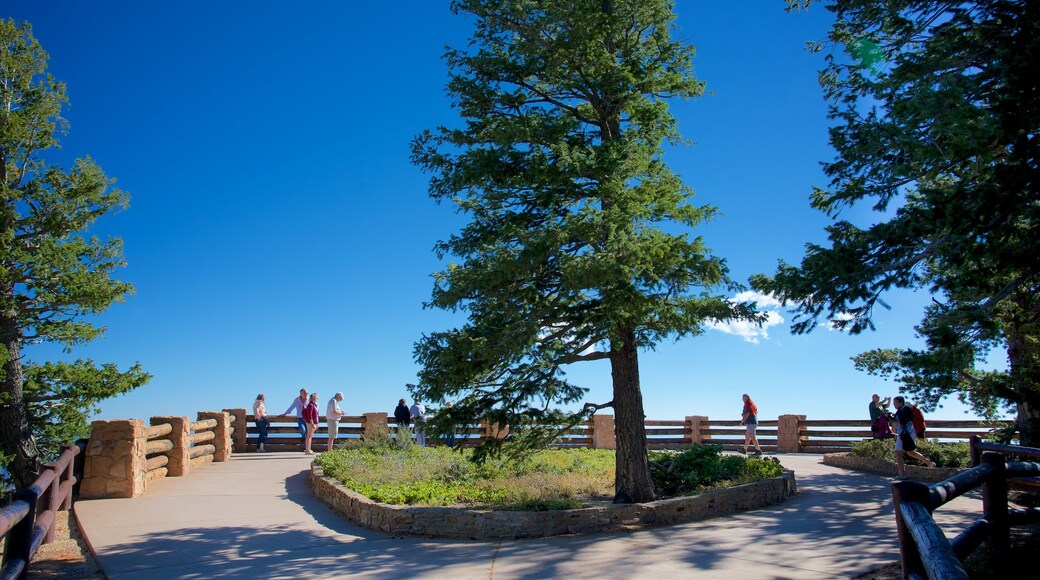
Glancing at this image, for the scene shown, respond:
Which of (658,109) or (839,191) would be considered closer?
(839,191)

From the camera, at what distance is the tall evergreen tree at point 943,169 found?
7.60 m

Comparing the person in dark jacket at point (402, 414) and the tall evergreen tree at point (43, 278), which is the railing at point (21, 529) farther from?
the person in dark jacket at point (402, 414)

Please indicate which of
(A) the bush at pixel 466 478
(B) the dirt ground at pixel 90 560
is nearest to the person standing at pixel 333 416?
(A) the bush at pixel 466 478

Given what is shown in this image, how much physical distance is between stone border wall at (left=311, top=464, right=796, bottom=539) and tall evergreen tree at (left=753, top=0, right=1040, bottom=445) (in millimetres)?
3237

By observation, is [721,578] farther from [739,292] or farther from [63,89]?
[63,89]

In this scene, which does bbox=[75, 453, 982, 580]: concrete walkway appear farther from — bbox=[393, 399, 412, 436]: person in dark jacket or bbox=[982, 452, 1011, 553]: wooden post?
bbox=[393, 399, 412, 436]: person in dark jacket

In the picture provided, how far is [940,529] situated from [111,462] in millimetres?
13545

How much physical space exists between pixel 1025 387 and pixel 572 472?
803 centimetres

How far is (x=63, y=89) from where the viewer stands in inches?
505

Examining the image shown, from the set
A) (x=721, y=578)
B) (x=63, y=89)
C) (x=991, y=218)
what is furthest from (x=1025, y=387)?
(x=63, y=89)

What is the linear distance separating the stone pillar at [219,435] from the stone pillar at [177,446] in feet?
10.1

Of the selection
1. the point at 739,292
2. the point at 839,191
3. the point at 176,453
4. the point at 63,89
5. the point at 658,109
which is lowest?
the point at 176,453

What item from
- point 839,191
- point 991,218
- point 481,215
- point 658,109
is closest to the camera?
point 991,218

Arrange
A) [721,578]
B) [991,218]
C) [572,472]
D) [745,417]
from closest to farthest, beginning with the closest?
[721,578] < [991,218] < [572,472] < [745,417]
